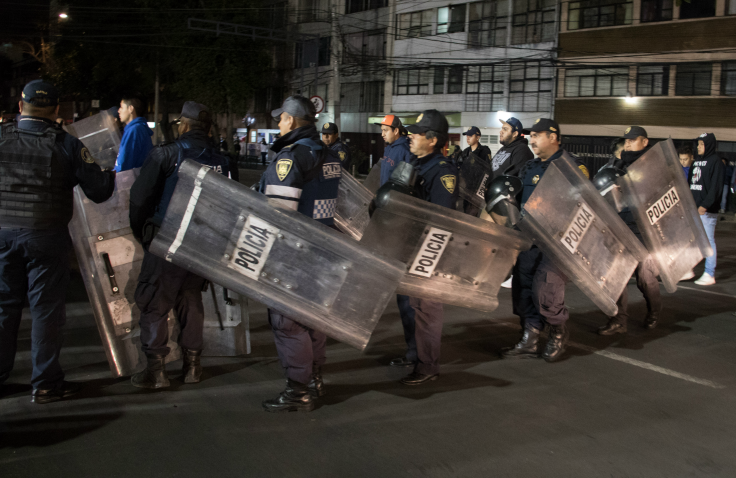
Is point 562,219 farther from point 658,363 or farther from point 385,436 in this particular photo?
point 385,436

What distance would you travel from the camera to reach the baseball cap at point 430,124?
171 inches

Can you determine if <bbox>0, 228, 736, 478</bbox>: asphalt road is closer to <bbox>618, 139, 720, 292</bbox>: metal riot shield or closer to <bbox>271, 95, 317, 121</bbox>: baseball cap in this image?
<bbox>618, 139, 720, 292</bbox>: metal riot shield

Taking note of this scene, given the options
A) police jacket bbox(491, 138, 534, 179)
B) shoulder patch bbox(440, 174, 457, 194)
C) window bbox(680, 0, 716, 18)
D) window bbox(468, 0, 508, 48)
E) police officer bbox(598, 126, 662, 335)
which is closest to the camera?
shoulder patch bbox(440, 174, 457, 194)

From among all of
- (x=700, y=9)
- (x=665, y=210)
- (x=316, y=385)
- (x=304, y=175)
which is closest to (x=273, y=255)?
(x=304, y=175)

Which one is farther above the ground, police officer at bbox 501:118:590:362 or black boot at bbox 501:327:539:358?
police officer at bbox 501:118:590:362

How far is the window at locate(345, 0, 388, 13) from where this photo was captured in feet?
123

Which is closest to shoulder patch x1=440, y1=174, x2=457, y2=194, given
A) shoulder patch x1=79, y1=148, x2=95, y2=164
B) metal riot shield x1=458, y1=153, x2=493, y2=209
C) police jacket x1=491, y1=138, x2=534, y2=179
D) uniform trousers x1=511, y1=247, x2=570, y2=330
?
uniform trousers x1=511, y1=247, x2=570, y2=330

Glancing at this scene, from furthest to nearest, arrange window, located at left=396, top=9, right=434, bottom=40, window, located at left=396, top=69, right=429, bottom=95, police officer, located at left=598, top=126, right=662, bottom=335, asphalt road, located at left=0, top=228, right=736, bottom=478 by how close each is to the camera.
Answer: window, located at left=396, top=69, right=429, bottom=95
window, located at left=396, top=9, right=434, bottom=40
police officer, located at left=598, top=126, right=662, bottom=335
asphalt road, located at left=0, top=228, right=736, bottom=478

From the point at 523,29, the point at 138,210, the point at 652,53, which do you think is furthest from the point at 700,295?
the point at 523,29

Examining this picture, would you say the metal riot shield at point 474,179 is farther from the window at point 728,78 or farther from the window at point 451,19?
the window at point 451,19

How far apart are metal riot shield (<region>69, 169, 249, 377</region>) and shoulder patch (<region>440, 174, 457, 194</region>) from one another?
2.14 metres

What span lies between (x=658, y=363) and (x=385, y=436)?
272 cm

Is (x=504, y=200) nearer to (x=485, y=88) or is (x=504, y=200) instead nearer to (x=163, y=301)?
(x=163, y=301)

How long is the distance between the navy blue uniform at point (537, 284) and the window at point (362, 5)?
34555mm
